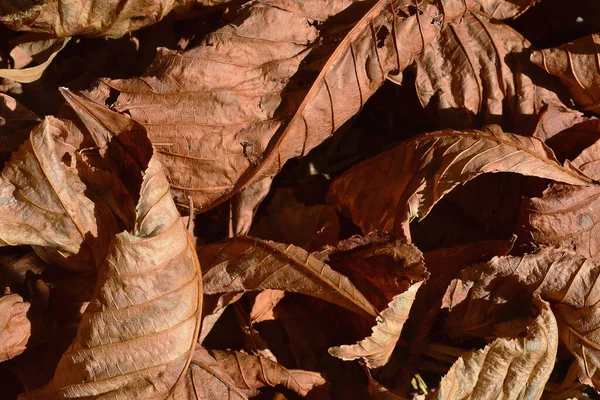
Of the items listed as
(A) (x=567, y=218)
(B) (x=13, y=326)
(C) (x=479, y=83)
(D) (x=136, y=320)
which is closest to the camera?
(D) (x=136, y=320)

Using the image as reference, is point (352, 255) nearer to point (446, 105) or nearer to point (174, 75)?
point (446, 105)

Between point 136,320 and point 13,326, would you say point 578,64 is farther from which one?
point 13,326

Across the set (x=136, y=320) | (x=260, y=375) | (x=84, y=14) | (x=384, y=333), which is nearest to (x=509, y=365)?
(x=384, y=333)

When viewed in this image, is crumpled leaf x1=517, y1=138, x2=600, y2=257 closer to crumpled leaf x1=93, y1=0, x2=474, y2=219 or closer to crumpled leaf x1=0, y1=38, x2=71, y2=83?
crumpled leaf x1=93, y1=0, x2=474, y2=219

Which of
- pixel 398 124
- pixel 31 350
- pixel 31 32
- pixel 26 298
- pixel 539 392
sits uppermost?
pixel 31 32

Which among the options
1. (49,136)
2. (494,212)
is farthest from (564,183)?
(49,136)
